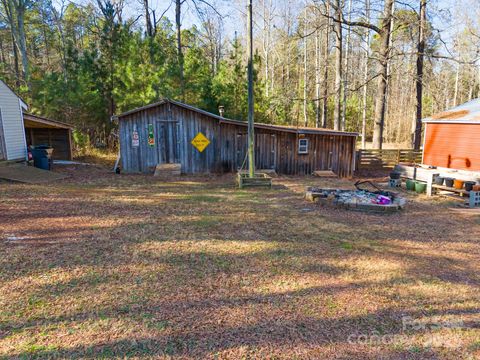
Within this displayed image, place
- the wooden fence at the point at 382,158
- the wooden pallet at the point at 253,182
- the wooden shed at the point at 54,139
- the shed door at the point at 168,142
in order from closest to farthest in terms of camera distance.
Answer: the wooden pallet at the point at 253,182, the shed door at the point at 168,142, the wooden shed at the point at 54,139, the wooden fence at the point at 382,158

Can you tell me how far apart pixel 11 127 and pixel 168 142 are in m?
6.08

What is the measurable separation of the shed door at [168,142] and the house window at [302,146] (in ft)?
18.9

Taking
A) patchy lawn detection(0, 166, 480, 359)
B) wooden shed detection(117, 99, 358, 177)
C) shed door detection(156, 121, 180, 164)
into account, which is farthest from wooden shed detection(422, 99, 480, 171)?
shed door detection(156, 121, 180, 164)

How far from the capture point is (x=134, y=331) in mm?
3271

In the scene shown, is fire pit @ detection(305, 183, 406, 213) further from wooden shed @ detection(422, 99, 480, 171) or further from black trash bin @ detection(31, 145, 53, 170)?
black trash bin @ detection(31, 145, 53, 170)

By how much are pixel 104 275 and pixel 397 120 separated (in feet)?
118

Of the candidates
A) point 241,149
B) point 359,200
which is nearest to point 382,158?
point 241,149

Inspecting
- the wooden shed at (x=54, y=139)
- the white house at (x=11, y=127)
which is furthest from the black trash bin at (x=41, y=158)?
the wooden shed at (x=54, y=139)

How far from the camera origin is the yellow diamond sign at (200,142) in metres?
14.2

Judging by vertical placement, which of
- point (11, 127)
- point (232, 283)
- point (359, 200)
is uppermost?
point (11, 127)

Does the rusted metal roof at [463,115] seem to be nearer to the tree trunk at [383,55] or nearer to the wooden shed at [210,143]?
the tree trunk at [383,55]

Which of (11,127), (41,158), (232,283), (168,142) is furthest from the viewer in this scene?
(168,142)

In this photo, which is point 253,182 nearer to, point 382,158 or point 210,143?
point 210,143

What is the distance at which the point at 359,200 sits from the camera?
866cm
